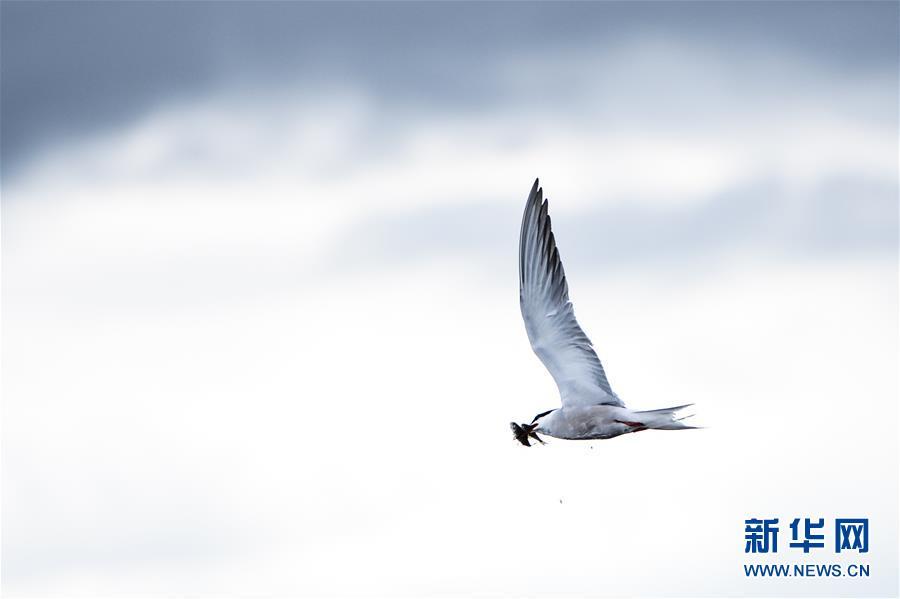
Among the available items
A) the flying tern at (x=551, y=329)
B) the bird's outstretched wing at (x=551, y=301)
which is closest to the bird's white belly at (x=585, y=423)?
the flying tern at (x=551, y=329)

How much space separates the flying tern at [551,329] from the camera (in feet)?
73.4

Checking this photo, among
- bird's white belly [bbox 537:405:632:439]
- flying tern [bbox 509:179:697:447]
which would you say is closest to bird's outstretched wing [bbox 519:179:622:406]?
flying tern [bbox 509:179:697:447]

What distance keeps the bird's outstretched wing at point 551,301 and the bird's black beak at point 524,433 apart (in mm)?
807

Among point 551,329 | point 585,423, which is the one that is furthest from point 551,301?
point 585,423

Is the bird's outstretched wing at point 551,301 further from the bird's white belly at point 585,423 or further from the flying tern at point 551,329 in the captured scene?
the bird's white belly at point 585,423

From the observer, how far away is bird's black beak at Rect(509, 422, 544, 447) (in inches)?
887

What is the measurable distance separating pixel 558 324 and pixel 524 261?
51.1 inches

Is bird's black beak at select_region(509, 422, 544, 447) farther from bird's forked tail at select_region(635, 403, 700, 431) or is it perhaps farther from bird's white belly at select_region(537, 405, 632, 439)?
bird's forked tail at select_region(635, 403, 700, 431)

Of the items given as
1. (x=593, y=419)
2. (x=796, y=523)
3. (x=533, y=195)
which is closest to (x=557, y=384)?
(x=593, y=419)

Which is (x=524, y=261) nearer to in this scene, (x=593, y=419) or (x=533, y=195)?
(x=533, y=195)

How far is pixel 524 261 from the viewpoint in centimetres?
2270

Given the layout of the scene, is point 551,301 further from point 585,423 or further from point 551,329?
point 585,423

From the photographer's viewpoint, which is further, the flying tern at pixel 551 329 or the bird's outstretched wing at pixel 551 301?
the bird's outstretched wing at pixel 551 301

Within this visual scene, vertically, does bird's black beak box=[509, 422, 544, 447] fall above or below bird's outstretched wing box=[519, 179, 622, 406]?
below
